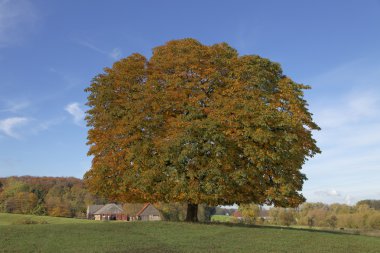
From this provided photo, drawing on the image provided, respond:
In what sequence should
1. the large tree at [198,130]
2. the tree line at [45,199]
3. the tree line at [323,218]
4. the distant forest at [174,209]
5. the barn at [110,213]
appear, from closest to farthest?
the large tree at [198,130]
the distant forest at [174,209]
the tree line at [323,218]
the tree line at [45,199]
the barn at [110,213]

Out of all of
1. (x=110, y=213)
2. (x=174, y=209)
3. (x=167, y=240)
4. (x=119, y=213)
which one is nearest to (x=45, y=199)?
(x=110, y=213)

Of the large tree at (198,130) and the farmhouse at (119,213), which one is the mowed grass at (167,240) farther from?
the farmhouse at (119,213)

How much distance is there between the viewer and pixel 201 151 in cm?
2572

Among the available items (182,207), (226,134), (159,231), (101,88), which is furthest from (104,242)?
(182,207)

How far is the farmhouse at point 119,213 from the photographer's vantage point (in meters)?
112

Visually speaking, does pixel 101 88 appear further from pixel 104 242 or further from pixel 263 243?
pixel 263 243

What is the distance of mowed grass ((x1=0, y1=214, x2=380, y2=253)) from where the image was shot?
18.7 meters

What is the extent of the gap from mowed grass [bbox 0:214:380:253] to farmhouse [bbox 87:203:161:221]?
82.3m

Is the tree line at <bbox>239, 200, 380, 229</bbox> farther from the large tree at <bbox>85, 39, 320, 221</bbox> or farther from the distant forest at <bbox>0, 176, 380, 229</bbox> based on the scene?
the large tree at <bbox>85, 39, 320, 221</bbox>

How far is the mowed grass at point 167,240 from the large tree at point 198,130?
262 cm

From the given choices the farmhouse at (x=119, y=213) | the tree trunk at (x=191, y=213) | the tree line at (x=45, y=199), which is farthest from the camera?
the farmhouse at (x=119, y=213)

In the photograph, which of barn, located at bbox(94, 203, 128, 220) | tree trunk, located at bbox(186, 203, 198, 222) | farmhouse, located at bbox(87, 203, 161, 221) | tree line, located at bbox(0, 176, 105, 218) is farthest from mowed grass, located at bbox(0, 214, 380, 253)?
barn, located at bbox(94, 203, 128, 220)

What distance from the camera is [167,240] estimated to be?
20953 millimetres

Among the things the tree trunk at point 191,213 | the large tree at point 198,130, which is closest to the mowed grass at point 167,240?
the large tree at point 198,130
